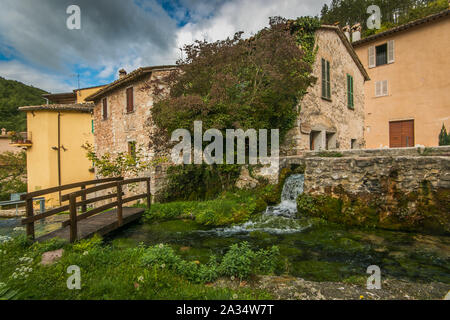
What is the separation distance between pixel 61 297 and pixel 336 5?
4174 cm

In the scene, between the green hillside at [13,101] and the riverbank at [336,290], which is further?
the green hillside at [13,101]

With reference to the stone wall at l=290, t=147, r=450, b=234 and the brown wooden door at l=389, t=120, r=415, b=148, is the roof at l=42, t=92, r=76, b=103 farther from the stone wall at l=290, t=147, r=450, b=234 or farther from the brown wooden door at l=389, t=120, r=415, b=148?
the brown wooden door at l=389, t=120, r=415, b=148

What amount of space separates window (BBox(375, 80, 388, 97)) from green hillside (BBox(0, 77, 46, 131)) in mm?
32203

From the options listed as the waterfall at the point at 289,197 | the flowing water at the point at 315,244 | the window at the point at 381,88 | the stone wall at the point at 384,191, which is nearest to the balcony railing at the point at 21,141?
the flowing water at the point at 315,244

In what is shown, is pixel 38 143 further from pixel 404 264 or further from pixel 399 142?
pixel 399 142

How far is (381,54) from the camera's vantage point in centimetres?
1719

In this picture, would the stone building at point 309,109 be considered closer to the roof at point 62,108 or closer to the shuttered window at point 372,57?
the shuttered window at point 372,57

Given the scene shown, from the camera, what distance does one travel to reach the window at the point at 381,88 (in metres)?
16.8

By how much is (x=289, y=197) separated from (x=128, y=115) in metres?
9.61

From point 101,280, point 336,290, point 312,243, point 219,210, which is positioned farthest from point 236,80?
point 101,280

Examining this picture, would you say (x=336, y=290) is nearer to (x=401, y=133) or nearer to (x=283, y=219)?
(x=283, y=219)

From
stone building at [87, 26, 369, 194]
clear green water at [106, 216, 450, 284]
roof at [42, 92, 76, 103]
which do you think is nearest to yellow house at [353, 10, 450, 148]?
stone building at [87, 26, 369, 194]

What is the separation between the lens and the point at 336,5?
31688 mm

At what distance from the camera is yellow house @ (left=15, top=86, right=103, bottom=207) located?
1708 cm
